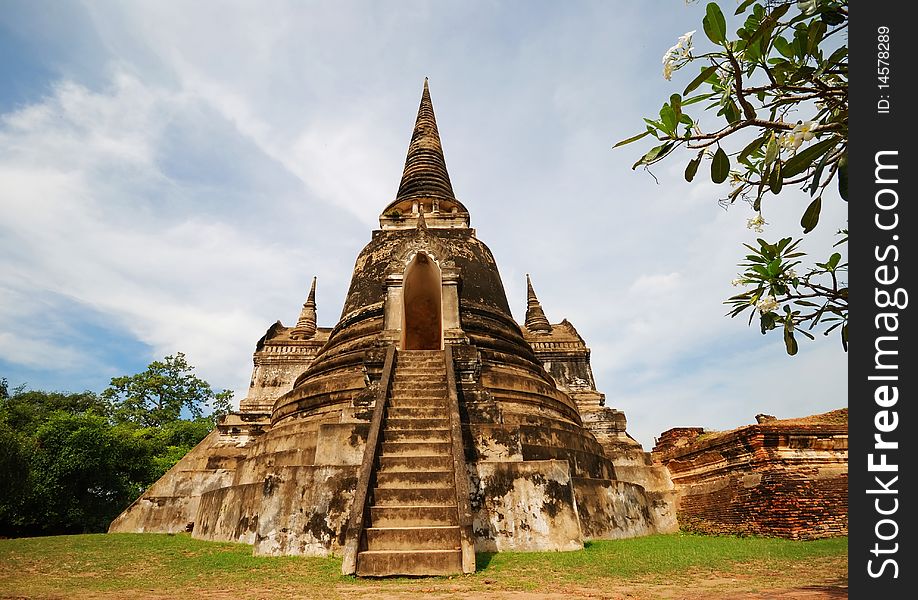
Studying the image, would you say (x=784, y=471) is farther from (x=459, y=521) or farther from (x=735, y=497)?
(x=459, y=521)

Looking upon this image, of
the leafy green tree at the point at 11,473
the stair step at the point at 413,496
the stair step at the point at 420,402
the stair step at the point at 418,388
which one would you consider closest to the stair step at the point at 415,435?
the stair step at the point at 420,402

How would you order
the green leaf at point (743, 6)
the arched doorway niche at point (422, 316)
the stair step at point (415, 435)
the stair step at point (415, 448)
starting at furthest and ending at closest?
the arched doorway niche at point (422, 316), the stair step at point (415, 435), the stair step at point (415, 448), the green leaf at point (743, 6)

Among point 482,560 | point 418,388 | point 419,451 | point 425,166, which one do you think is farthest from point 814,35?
point 425,166

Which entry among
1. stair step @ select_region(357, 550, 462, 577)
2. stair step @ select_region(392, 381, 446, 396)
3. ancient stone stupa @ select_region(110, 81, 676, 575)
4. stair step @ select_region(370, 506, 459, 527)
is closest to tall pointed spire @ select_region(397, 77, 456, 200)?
ancient stone stupa @ select_region(110, 81, 676, 575)

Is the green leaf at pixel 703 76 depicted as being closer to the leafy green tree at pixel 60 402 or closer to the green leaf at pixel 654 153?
the green leaf at pixel 654 153

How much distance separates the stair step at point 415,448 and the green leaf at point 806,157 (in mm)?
5342

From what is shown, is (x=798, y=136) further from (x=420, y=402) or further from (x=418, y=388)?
(x=418, y=388)

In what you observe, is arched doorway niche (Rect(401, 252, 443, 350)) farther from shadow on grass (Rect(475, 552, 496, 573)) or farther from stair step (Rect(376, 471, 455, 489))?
shadow on grass (Rect(475, 552, 496, 573))

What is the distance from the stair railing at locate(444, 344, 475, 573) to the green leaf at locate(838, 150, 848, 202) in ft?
14.1

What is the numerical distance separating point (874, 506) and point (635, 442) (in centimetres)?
1100

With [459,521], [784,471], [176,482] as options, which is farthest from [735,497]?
[176,482]

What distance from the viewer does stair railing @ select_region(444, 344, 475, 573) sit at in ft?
16.3

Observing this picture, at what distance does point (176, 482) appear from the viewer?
11.2 metres

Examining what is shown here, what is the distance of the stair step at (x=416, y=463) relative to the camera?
250 inches
